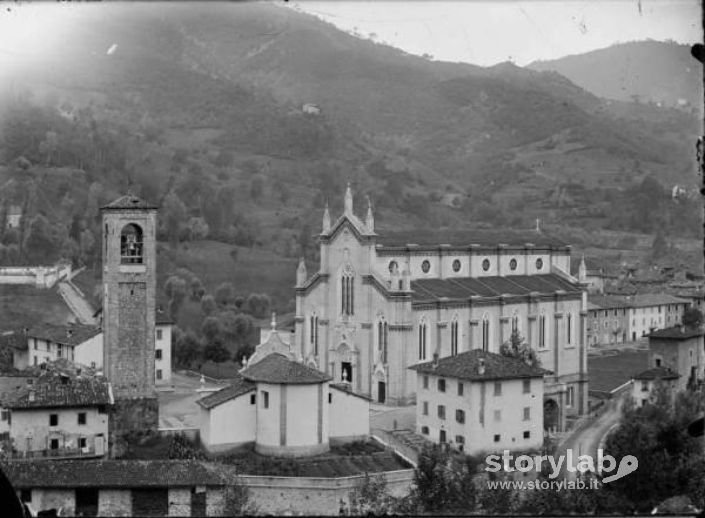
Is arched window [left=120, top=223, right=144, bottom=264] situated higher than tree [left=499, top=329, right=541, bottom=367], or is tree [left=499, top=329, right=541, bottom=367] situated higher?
arched window [left=120, top=223, right=144, bottom=264]

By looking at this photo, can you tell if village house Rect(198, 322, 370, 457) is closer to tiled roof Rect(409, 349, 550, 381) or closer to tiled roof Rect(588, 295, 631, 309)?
tiled roof Rect(409, 349, 550, 381)

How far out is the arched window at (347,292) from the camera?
28.6m

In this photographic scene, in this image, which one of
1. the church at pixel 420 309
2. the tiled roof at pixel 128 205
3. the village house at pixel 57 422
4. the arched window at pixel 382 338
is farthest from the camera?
the arched window at pixel 382 338

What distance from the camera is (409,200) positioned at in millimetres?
91562

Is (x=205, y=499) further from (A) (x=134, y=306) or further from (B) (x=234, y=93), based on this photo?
(B) (x=234, y=93)

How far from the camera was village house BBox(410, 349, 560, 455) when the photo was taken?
69.7 feet

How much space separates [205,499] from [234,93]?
324 ft

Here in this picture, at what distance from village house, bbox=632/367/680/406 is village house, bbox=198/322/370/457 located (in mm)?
7965

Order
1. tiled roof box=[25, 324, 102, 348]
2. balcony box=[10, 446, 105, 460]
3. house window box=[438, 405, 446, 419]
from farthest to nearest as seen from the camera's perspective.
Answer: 1. tiled roof box=[25, 324, 102, 348]
2. house window box=[438, 405, 446, 419]
3. balcony box=[10, 446, 105, 460]

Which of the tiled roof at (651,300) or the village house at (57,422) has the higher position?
the tiled roof at (651,300)

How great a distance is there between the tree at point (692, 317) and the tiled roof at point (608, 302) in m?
2.31

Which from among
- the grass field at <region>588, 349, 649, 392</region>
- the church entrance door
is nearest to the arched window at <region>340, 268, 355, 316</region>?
the church entrance door

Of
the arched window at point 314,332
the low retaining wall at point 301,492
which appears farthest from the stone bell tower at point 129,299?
the arched window at point 314,332

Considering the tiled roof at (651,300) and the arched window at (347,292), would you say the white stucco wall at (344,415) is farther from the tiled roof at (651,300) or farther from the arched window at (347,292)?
the tiled roof at (651,300)
